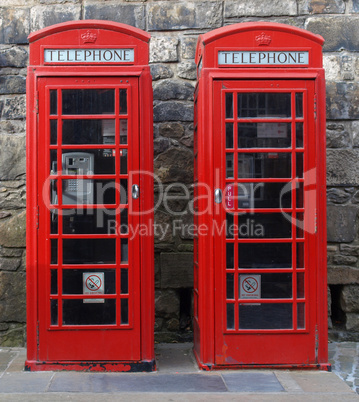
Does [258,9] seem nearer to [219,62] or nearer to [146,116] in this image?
[219,62]

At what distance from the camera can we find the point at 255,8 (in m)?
5.15

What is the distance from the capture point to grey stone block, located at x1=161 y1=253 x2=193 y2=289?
5016mm

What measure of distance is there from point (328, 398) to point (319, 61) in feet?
8.25

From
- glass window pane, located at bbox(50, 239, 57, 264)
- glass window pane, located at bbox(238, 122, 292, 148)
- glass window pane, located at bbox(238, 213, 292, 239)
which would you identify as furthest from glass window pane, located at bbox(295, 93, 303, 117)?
glass window pane, located at bbox(50, 239, 57, 264)

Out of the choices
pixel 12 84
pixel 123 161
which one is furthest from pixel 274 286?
pixel 12 84

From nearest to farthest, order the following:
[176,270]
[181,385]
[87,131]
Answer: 1. [181,385]
2. [87,131]
3. [176,270]

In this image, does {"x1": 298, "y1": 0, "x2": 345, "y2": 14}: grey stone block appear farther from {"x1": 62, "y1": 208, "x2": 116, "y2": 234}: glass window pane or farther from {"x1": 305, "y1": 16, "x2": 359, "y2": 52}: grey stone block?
{"x1": 62, "y1": 208, "x2": 116, "y2": 234}: glass window pane

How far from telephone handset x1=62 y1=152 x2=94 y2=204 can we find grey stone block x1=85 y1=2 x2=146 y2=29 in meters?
1.83

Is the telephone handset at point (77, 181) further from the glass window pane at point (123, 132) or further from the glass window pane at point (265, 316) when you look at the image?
the glass window pane at point (265, 316)

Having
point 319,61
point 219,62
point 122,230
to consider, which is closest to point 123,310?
point 122,230

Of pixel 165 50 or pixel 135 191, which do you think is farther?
pixel 165 50

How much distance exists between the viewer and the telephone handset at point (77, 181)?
13.2ft

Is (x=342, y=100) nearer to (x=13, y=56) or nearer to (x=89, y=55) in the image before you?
(x=89, y=55)

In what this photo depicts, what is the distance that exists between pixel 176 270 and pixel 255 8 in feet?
8.92
